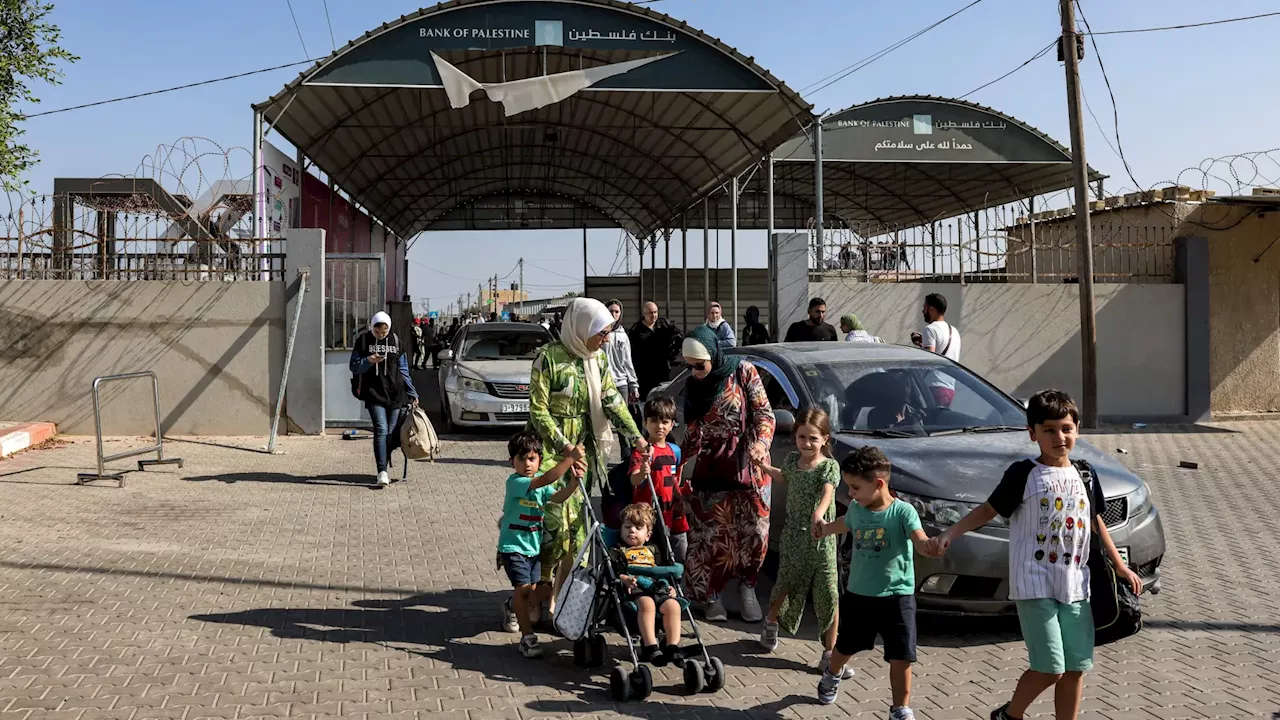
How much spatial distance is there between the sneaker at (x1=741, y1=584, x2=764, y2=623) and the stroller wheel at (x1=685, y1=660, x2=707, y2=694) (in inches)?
51.3

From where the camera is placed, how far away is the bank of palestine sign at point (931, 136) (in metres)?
25.2

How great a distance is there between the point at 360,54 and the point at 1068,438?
14753 millimetres

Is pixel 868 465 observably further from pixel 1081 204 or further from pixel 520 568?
pixel 1081 204

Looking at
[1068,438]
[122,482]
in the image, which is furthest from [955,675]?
[122,482]

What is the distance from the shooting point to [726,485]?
6031 mm

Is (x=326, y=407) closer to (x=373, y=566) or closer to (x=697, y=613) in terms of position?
(x=373, y=566)

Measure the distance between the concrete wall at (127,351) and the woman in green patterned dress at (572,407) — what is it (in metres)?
10.3

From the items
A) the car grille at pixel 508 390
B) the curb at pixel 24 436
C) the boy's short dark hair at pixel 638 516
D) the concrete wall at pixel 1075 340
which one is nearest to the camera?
the boy's short dark hair at pixel 638 516

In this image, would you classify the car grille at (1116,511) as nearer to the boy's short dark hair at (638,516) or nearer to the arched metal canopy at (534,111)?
the boy's short dark hair at (638,516)

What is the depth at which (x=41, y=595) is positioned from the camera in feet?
21.5

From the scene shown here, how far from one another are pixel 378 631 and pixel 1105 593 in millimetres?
3739

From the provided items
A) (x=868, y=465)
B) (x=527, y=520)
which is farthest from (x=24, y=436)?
(x=868, y=465)

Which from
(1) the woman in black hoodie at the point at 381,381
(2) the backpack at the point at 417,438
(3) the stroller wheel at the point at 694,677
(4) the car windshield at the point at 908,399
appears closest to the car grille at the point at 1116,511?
(4) the car windshield at the point at 908,399


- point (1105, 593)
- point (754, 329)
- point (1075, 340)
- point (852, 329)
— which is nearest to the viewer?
point (1105, 593)
